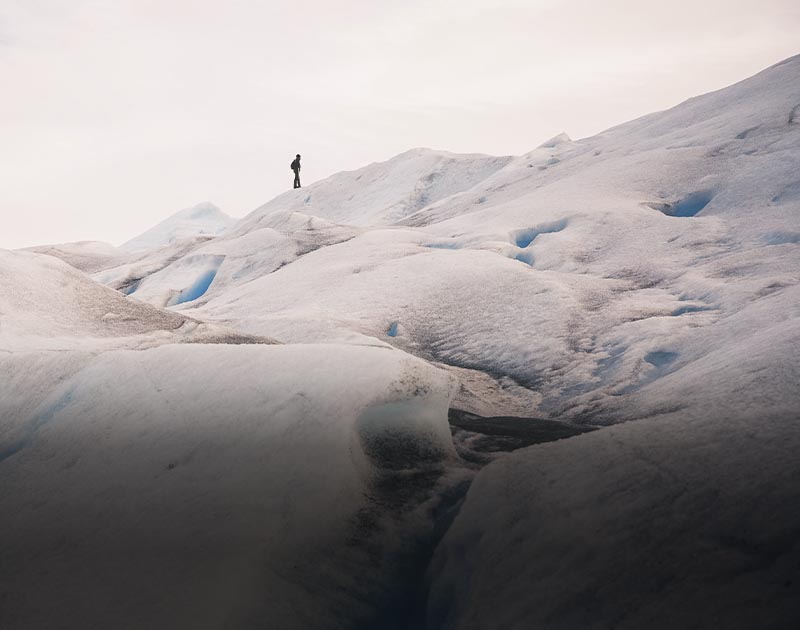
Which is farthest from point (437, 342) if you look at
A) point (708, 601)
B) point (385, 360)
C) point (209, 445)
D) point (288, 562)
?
point (708, 601)

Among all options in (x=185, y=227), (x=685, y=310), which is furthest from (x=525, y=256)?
(x=185, y=227)

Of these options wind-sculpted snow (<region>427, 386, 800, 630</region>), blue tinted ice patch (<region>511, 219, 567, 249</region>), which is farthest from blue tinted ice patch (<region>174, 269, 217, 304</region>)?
wind-sculpted snow (<region>427, 386, 800, 630</region>)

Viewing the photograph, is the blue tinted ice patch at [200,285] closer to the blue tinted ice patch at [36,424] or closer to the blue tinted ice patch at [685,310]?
the blue tinted ice patch at [36,424]

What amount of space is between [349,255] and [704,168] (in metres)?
7.17

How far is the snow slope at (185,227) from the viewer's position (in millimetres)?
40562

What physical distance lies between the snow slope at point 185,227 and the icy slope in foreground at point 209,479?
1395 inches

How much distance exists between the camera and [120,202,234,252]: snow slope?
133 feet

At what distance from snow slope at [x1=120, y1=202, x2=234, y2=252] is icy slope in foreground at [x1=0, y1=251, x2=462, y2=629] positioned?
3544 centimetres

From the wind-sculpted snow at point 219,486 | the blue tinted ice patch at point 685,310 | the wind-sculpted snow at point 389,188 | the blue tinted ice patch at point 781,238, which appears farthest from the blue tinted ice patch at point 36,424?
the wind-sculpted snow at point 389,188

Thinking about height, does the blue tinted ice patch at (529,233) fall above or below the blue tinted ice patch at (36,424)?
above

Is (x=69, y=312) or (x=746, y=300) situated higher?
(x=69, y=312)

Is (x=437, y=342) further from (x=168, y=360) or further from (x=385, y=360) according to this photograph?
(x=168, y=360)

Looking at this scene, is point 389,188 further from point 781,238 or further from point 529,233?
point 781,238

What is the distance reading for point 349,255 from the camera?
13227 mm
